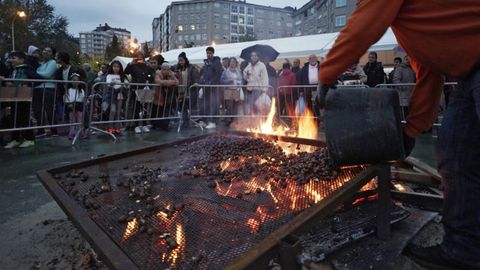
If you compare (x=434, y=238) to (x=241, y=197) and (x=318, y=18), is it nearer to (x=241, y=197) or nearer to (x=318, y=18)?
(x=241, y=197)

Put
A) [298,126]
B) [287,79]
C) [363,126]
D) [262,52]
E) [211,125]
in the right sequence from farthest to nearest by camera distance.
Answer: [262,52] < [287,79] < [211,125] < [298,126] < [363,126]

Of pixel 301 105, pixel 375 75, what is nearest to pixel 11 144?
pixel 301 105

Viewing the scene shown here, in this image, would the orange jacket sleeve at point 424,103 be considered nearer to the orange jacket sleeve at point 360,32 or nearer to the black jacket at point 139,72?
the orange jacket sleeve at point 360,32

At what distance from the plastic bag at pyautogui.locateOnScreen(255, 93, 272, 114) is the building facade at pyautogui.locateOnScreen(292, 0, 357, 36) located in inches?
1576

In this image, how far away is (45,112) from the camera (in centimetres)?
733

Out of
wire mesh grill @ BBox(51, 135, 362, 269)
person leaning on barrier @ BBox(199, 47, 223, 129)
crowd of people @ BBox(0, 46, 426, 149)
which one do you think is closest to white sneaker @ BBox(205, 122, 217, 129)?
person leaning on barrier @ BBox(199, 47, 223, 129)

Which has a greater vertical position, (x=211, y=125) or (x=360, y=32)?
(x=360, y=32)

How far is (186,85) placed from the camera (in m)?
9.62

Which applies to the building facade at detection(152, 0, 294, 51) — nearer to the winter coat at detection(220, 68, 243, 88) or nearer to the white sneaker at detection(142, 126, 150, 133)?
the winter coat at detection(220, 68, 243, 88)

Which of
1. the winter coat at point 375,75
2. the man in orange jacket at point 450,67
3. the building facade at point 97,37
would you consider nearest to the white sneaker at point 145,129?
the winter coat at point 375,75

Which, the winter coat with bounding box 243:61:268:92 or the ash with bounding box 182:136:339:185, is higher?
the winter coat with bounding box 243:61:268:92

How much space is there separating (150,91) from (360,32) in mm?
7311

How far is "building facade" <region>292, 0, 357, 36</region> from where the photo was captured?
6594 cm

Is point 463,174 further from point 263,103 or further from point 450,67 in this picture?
point 263,103
